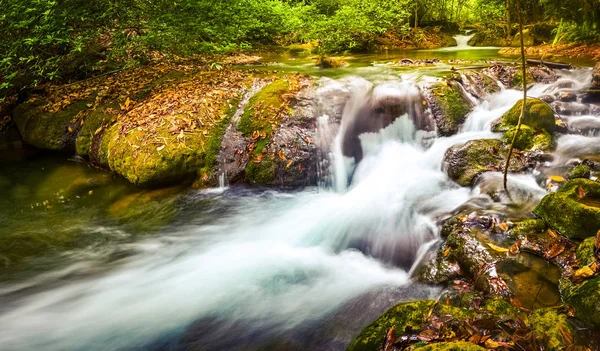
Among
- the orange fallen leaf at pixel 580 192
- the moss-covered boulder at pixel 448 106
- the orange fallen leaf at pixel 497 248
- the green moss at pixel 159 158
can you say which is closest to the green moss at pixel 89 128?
the green moss at pixel 159 158

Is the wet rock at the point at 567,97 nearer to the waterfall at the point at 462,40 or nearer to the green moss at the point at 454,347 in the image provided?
the green moss at the point at 454,347

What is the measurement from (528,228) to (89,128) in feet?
26.0

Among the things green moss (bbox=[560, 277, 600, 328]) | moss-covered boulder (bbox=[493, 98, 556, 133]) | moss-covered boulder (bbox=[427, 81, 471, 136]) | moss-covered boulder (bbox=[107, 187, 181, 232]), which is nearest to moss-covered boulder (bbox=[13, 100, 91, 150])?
moss-covered boulder (bbox=[107, 187, 181, 232])

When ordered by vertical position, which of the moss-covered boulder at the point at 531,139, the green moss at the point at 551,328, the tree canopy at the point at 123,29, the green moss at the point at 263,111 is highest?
the tree canopy at the point at 123,29

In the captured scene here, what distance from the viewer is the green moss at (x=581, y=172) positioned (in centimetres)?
460

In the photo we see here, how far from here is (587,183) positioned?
12.0 feet

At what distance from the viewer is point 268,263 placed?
4.70 m

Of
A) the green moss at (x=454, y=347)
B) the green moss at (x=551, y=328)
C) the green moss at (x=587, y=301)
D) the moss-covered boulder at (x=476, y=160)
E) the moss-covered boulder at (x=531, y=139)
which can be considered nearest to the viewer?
the green moss at (x=454, y=347)

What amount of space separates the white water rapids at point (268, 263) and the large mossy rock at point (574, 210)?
2.94ft

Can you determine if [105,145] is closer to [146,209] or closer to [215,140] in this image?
[146,209]

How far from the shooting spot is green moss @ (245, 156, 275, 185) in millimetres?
6125

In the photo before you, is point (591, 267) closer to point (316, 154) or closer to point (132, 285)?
point (316, 154)

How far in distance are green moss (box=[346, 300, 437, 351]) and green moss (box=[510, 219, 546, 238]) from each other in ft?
5.96

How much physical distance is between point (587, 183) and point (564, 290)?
140 centimetres
